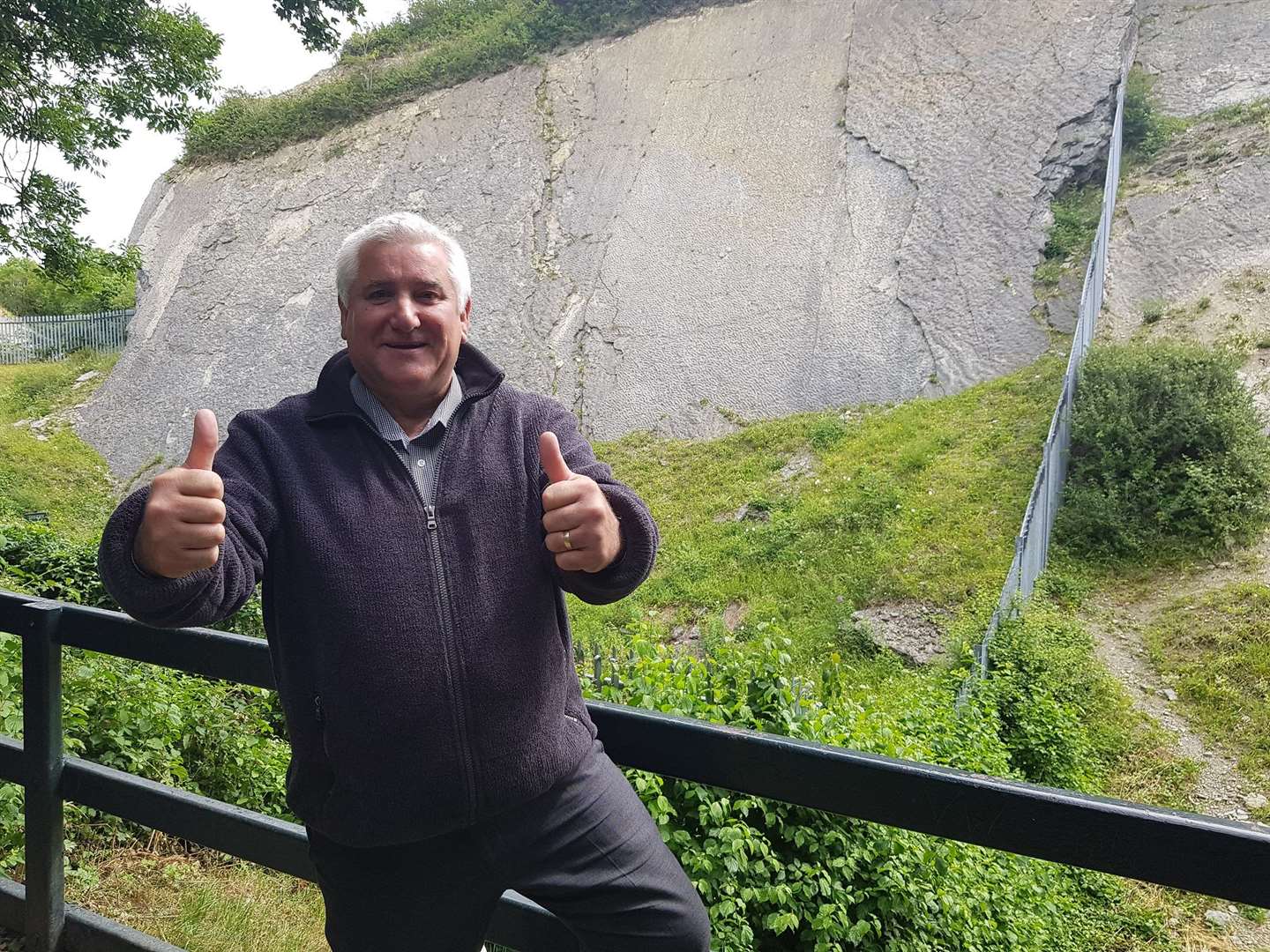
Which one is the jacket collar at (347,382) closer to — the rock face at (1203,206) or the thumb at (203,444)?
the thumb at (203,444)

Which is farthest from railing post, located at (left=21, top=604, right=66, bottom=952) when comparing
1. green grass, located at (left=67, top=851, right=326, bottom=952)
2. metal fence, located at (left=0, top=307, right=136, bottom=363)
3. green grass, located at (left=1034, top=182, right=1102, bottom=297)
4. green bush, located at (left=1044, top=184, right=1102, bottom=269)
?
metal fence, located at (left=0, top=307, right=136, bottom=363)

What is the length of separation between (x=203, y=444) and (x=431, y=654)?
17.9 inches

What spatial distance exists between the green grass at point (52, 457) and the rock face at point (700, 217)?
772mm

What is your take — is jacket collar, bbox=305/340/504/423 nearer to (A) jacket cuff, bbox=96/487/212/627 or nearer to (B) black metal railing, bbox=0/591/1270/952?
(A) jacket cuff, bbox=96/487/212/627

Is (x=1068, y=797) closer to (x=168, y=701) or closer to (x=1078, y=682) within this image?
(x=168, y=701)

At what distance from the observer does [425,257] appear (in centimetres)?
167

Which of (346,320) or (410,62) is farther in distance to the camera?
(410,62)

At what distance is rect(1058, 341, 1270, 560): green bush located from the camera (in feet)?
29.7

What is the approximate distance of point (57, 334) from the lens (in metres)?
23.4

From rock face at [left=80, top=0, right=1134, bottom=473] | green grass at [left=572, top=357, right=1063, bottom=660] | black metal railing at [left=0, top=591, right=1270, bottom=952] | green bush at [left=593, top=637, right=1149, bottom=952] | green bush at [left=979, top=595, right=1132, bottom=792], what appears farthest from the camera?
rock face at [left=80, top=0, right=1134, bottom=473]

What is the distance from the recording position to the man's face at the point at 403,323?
5.32 ft

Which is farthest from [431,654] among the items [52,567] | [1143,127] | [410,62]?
[410,62]

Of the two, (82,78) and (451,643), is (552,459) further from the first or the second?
(82,78)

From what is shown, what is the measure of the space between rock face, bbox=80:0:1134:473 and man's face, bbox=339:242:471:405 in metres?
13.0
